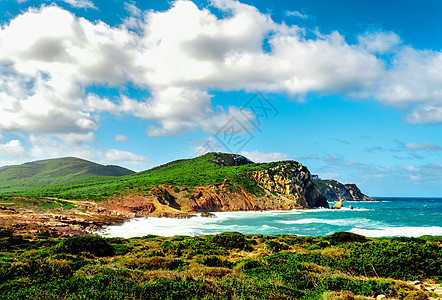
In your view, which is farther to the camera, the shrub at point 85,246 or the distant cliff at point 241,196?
the distant cliff at point 241,196

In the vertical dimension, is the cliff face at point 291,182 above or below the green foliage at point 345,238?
above

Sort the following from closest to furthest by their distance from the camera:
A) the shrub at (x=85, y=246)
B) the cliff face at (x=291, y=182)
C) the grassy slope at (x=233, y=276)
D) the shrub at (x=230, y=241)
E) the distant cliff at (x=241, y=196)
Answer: the grassy slope at (x=233, y=276) → the shrub at (x=85, y=246) → the shrub at (x=230, y=241) → the distant cliff at (x=241, y=196) → the cliff face at (x=291, y=182)

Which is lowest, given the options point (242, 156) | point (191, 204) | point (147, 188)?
point (191, 204)

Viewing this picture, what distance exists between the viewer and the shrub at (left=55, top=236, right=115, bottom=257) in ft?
53.5

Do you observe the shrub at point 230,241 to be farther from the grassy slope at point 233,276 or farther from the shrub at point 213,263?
the shrub at point 213,263

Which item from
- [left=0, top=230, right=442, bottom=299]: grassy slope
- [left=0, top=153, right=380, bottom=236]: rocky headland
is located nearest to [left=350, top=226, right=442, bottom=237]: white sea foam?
[left=0, top=230, right=442, bottom=299]: grassy slope

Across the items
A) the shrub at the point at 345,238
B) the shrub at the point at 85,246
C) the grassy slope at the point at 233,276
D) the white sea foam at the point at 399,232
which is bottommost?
the white sea foam at the point at 399,232

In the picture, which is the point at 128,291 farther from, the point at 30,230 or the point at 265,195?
the point at 265,195

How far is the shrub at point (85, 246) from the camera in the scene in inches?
642

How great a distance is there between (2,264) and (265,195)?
9005cm

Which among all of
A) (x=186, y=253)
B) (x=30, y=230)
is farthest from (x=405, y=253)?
(x=30, y=230)

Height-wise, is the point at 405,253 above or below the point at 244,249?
above

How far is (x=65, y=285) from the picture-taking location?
798cm

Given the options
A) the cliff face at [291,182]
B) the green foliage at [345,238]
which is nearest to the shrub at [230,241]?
the green foliage at [345,238]
